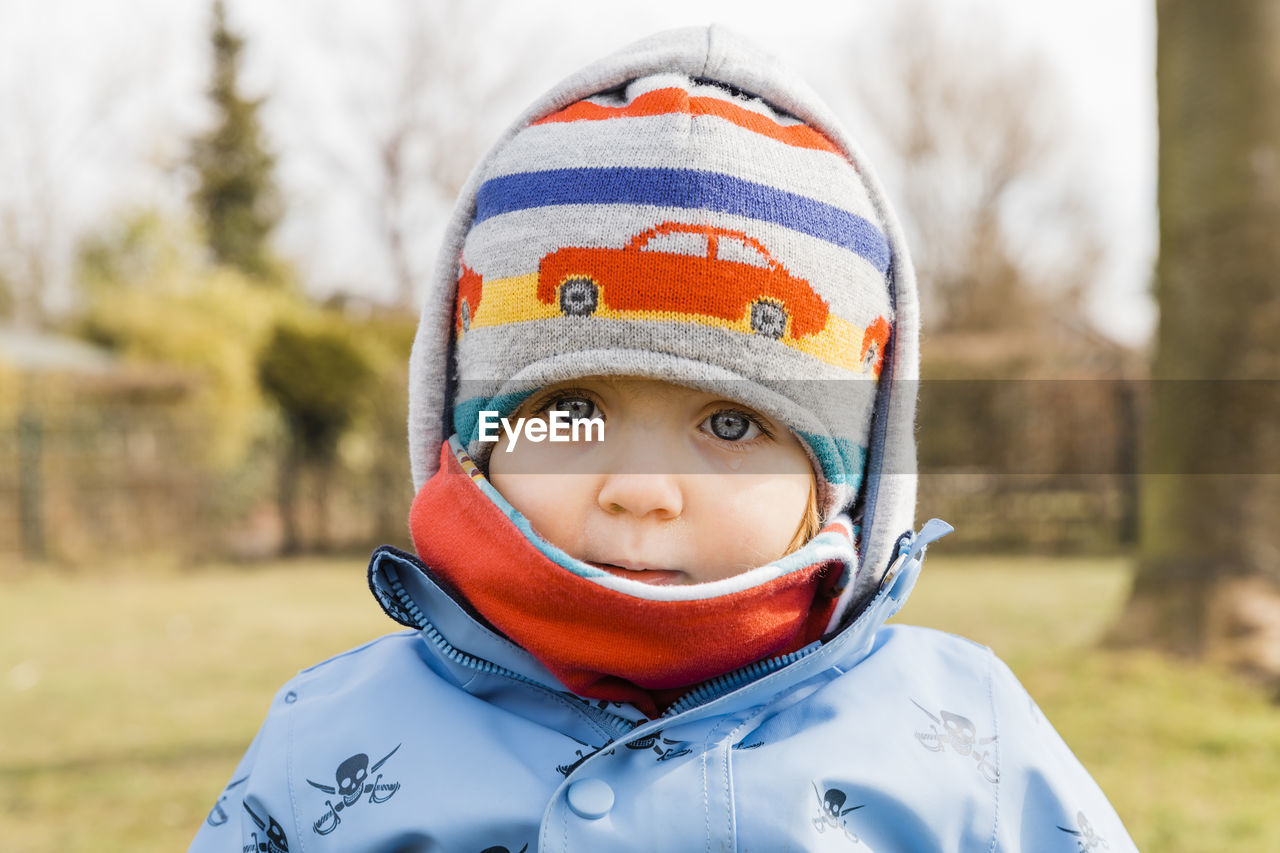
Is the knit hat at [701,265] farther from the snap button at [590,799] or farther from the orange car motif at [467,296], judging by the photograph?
the snap button at [590,799]

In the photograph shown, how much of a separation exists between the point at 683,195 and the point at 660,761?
0.70 metres

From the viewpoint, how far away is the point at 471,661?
147 centimetres

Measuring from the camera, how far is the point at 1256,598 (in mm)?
5277

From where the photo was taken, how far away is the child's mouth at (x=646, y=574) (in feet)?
4.52

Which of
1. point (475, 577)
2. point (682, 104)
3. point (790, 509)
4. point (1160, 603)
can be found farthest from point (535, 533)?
point (1160, 603)

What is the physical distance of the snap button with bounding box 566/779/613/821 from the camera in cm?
130

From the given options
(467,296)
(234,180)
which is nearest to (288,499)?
(467,296)

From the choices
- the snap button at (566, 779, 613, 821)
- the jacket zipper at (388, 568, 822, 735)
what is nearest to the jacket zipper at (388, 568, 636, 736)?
the jacket zipper at (388, 568, 822, 735)

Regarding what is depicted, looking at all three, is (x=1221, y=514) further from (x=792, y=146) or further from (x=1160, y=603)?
(x=792, y=146)

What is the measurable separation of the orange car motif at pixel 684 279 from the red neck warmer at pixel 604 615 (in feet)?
0.97

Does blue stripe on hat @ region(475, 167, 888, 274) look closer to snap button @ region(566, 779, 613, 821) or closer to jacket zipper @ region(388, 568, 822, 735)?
jacket zipper @ region(388, 568, 822, 735)

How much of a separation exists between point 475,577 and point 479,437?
0.20 m

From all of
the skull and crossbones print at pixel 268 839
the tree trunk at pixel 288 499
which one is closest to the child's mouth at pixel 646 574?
the skull and crossbones print at pixel 268 839

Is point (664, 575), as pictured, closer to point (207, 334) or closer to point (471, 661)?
point (471, 661)
